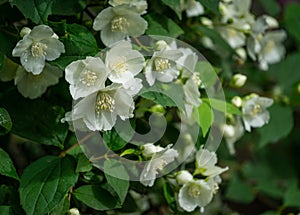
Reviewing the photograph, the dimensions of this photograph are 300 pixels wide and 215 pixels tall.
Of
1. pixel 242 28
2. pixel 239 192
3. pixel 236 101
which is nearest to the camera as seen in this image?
pixel 236 101

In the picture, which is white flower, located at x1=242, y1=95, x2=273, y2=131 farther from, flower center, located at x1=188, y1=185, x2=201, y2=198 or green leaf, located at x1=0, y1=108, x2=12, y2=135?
green leaf, located at x1=0, y1=108, x2=12, y2=135

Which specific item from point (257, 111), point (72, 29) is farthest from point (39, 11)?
point (257, 111)

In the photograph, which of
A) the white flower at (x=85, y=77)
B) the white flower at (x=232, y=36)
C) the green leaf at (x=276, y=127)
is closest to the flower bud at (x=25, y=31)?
the white flower at (x=85, y=77)

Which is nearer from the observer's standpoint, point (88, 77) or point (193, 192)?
point (88, 77)

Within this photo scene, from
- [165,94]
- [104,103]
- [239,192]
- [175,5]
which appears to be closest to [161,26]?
[175,5]

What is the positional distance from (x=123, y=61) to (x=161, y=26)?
10.5 inches

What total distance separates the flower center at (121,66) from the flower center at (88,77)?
0.05 metres

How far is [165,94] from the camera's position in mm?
1366

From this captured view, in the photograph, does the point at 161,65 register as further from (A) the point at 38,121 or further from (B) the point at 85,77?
(A) the point at 38,121

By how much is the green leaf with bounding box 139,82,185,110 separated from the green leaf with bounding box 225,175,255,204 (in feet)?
2.50

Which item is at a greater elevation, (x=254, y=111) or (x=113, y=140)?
(x=113, y=140)

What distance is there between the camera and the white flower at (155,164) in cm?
135

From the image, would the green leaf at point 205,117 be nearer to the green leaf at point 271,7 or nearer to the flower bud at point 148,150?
the flower bud at point 148,150

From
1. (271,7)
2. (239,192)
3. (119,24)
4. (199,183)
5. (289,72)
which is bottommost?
(239,192)
